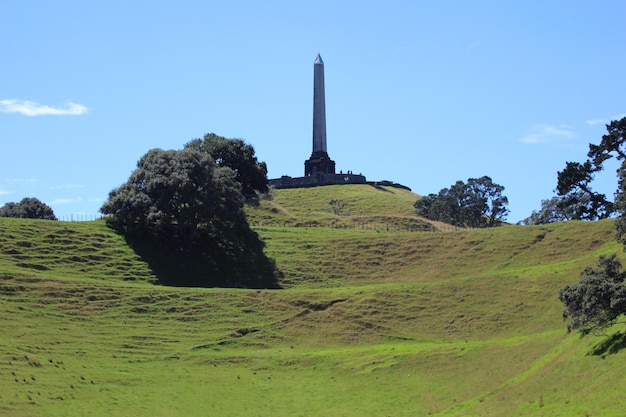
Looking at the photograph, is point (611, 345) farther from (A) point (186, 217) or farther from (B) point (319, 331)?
(A) point (186, 217)

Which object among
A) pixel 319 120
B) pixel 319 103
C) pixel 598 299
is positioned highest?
pixel 319 103

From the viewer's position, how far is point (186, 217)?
10419 cm

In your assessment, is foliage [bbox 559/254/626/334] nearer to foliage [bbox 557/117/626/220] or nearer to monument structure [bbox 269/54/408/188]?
foliage [bbox 557/117/626/220]

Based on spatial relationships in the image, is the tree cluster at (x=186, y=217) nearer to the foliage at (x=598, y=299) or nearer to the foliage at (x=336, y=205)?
the foliage at (x=336, y=205)

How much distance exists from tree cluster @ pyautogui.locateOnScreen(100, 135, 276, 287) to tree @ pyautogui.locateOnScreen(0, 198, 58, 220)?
39.0 meters

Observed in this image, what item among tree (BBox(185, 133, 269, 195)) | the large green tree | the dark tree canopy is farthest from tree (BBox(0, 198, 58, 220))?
the large green tree

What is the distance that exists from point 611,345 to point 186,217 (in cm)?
5556

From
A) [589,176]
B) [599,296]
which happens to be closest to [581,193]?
[589,176]

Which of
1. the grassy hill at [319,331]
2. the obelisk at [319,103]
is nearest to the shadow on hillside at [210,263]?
the grassy hill at [319,331]

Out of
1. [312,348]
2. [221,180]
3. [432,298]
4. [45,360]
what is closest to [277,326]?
[312,348]

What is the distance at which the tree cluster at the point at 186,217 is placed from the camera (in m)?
101

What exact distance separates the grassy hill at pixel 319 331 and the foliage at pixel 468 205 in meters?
29.2

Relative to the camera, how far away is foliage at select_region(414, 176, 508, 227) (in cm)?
14188

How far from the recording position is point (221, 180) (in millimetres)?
105500
